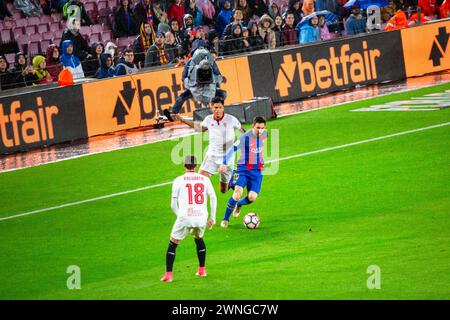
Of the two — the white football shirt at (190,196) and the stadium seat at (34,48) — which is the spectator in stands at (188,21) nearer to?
the stadium seat at (34,48)

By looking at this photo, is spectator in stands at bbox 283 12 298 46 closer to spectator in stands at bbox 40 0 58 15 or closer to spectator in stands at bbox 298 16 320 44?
spectator in stands at bbox 298 16 320 44

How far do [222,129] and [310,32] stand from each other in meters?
14.1

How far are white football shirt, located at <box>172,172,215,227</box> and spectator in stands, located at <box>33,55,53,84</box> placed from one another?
14343 mm

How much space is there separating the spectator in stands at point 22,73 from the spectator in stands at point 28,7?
4.25 metres

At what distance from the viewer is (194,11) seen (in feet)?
110

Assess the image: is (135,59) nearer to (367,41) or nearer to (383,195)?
(367,41)

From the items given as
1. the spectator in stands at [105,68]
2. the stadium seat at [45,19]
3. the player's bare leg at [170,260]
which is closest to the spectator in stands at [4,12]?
the stadium seat at [45,19]

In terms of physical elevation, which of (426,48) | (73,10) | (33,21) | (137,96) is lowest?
(137,96)

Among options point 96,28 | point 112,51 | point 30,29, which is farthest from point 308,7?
point 30,29

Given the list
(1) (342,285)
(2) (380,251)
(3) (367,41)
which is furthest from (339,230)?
(3) (367,41)

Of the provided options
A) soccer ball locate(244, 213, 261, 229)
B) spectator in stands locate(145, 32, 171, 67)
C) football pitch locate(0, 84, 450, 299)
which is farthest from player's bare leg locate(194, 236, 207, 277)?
spectator in stands locate(145, 32, 171, 67)

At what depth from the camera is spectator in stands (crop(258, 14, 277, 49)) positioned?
30.9 metres

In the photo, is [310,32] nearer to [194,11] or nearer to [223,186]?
[194,11]

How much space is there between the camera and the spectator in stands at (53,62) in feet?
92.2
